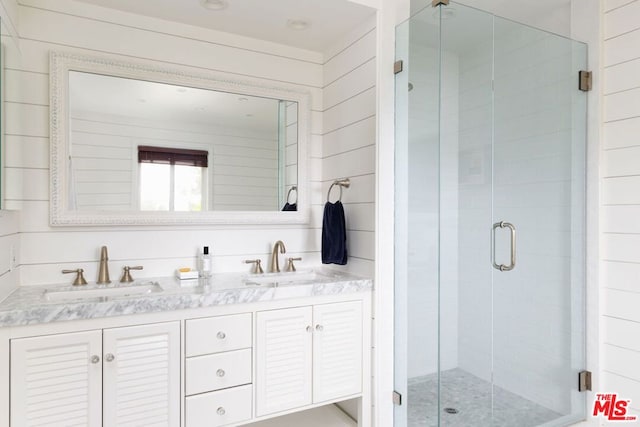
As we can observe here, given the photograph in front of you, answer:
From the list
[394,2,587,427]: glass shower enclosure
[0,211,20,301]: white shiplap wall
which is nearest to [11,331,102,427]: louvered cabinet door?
[0,211,20,301]: white shiplap wall

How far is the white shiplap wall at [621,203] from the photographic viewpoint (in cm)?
210

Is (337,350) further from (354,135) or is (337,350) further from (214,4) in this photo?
(214,4)

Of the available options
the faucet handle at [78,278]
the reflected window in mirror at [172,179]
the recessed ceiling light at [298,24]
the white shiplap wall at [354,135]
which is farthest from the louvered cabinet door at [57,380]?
the recessed ceiling light at [298,24]

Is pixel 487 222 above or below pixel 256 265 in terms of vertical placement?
above

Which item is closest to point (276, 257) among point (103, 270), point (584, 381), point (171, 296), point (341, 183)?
point (341, 183)

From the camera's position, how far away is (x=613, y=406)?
2229mm

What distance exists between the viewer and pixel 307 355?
84.3 inches

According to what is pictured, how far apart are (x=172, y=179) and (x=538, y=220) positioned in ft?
6.86

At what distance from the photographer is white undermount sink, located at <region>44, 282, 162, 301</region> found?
192 cm

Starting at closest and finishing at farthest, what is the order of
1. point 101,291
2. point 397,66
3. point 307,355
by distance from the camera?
point 101,291 < point 307,355 < point 397,66

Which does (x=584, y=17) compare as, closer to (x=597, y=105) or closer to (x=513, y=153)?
(x=597, y=105)

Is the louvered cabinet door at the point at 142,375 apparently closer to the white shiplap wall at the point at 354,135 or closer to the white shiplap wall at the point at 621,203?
the white shiplap wall at the point at 354,135
